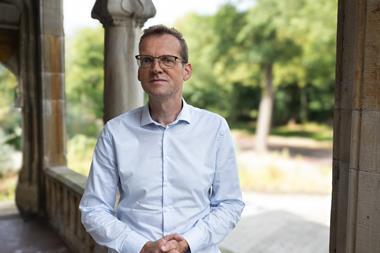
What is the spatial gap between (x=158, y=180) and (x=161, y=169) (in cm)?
3

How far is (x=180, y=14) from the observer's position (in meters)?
17.2

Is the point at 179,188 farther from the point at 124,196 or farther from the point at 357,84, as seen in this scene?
the point at 357,84

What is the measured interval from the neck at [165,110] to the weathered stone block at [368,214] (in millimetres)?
529

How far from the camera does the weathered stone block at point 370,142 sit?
1.07 metres

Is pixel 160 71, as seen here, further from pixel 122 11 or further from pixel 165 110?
pixel 122 11

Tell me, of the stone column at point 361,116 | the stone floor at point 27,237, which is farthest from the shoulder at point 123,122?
the stone floor at point 27,237

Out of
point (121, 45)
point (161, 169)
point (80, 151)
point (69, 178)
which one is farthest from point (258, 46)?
point (161, 169)

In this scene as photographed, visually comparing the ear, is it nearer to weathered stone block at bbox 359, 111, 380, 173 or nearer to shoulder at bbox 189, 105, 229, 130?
shoulder at bbox 189, 105, 229, 130

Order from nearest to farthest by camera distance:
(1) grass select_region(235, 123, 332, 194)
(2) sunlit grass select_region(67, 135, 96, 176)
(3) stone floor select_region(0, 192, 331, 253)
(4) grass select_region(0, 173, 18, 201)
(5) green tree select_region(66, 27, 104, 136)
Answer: (3) stone floor select_region(0, 192, 331, 253) < (1) grass select_region(235, 123, 332, 194) < (4) grass select_region(0, 173, 18, 201) < (2) sunlit grass select_region(67, 135, 96, 176) < (5) green tree select_region(66, 27, 104, 136)

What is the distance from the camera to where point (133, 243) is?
107 centimetres

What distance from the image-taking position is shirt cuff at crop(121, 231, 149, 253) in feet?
3.50

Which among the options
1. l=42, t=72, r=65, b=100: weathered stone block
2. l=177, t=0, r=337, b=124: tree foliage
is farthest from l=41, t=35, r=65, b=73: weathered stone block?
l=177, t=0, r=337, b=124: tree foliage

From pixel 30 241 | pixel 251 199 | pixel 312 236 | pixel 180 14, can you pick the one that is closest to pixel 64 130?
pixel 30 241

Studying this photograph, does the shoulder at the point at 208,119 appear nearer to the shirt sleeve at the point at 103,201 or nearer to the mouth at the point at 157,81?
the mouth at the point at 157,81
